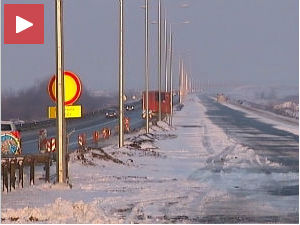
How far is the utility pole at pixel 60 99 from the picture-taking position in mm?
18047

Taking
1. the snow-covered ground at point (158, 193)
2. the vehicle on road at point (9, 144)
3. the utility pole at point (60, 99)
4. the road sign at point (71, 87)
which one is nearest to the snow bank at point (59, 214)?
the snow-covered ground at point (158, 193)

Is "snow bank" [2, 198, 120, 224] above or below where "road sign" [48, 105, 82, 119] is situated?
below

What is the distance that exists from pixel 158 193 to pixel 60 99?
3.07 meters

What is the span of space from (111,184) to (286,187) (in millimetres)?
4023

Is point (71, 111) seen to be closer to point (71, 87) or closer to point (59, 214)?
point (71, 87)

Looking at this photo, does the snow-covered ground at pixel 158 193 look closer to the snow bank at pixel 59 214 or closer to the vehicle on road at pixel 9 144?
the snow bank at pixel 59 214

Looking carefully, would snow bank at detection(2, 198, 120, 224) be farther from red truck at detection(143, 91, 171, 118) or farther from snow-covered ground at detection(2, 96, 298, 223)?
red truck at detection(143, 91, 171, 118)

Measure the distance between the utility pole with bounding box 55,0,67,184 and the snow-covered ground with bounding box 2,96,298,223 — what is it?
0.53 meters

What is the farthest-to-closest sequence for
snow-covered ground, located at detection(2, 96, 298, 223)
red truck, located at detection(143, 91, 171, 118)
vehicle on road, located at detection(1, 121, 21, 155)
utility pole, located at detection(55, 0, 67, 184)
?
red truck, located at detection(143, 91, 171, 118)
vehicle on road, located at detection(1, 121, 21, 155)
utility pole, located at detection(55, 0, 67, 184)
snow-covered ground, located at detection(2, 96, 298, 223)

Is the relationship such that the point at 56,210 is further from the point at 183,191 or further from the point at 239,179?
the point at 239,179

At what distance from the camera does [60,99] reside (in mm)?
18109

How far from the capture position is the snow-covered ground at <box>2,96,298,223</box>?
43.4 ft

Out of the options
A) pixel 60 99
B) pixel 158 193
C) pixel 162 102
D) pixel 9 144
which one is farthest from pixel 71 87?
pixel 162 102

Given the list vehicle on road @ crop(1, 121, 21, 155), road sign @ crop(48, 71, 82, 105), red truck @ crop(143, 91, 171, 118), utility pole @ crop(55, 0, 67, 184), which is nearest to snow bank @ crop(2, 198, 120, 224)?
utility pole @ crop(55, 0, 67, 184)
